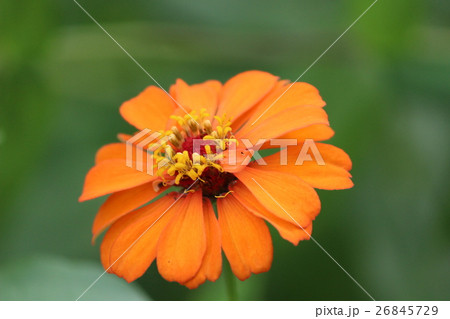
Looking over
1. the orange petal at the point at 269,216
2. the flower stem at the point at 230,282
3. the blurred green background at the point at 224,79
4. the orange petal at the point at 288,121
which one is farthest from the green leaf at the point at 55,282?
the orange petal at the point at 288,121

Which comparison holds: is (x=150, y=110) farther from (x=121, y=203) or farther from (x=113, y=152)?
(x=121, y=203)

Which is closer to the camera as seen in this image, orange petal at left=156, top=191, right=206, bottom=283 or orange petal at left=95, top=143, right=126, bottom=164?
orange petal at left=156, top=191, right=206, bottom=283

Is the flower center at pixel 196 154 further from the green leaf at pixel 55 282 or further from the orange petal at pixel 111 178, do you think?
the green leaf at pixel 55 282

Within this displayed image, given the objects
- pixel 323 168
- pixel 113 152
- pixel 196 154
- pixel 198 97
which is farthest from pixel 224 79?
pixel 323 168

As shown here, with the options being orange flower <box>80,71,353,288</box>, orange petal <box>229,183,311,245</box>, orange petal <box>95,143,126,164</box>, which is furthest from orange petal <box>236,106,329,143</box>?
orange petal <box>95,143,126,164</box>

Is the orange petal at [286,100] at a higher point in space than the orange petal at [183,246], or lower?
higher

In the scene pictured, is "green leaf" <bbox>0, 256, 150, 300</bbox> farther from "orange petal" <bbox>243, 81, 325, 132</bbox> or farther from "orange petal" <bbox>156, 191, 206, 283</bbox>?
"orange petal" <bbox>243, 81, 325, 132</bbox>

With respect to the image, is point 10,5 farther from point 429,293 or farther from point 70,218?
point 429,293

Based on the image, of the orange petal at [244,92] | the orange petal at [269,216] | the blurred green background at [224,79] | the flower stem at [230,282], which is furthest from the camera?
the blurred green background at [224,79]
